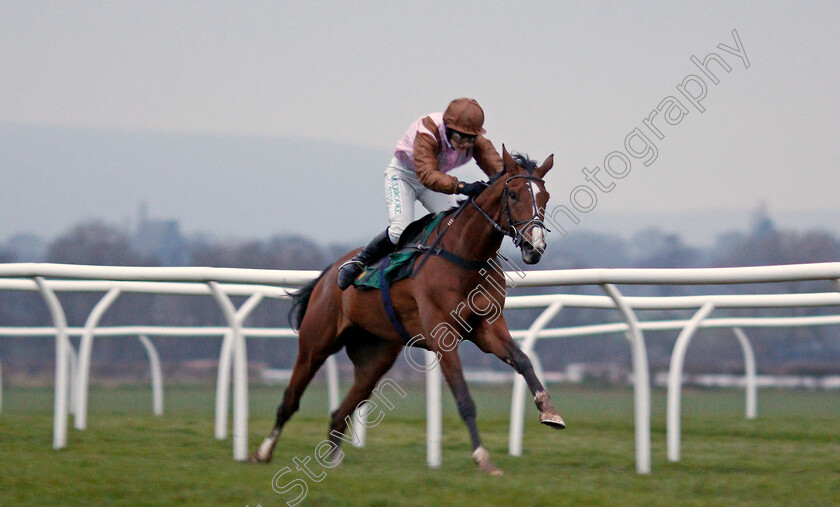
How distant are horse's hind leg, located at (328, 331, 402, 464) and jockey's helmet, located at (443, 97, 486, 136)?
1286mm

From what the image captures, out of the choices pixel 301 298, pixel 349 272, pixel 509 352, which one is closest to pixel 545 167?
pixel 509 352

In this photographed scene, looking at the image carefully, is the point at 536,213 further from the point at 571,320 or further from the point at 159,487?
the point at 571,320

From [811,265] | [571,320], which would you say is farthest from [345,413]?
[571,320]

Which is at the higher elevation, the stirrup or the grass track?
the stirrup

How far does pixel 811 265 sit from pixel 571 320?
20804 mm

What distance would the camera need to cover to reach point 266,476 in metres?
4.11

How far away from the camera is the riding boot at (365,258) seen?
5016 millimetres

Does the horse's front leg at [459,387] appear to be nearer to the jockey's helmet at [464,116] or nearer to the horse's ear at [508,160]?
the horse's ear at [508,160]

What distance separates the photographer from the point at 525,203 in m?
4.20

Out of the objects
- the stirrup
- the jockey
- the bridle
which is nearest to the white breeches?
the jockey

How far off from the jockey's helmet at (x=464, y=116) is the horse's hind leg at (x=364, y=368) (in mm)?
1286

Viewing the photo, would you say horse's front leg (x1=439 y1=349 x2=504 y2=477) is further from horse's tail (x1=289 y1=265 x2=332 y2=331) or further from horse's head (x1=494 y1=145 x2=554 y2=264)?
horse's tail (x1=289 y1=265 x2=332 y2=331)

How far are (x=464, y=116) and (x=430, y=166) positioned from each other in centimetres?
28

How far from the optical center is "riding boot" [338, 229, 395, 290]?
5016 mm
